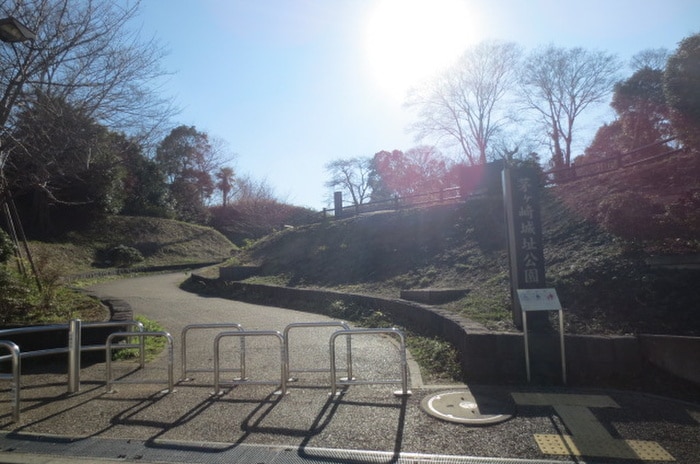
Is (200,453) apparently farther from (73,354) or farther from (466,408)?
(73,354)

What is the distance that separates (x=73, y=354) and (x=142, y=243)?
28.2 meters

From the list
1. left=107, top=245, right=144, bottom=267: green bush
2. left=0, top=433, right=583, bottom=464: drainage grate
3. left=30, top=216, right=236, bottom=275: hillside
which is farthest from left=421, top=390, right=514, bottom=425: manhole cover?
left=107, top=245, right=144, bottom=267: green bush

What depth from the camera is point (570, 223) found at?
12.7 m

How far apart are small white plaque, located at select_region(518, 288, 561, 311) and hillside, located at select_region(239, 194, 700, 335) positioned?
2.45 ft

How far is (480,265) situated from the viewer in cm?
1305

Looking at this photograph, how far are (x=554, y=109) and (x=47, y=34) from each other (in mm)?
35986

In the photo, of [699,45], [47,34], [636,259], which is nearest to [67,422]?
[47,34]

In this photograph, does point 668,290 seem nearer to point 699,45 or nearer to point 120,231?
point 699,45

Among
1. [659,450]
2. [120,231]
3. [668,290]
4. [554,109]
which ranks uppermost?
[554,109]

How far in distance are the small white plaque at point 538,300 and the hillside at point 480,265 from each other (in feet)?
2.45

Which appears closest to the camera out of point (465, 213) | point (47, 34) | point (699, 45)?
point (699, 45)

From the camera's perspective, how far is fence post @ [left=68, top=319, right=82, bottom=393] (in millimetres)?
6762

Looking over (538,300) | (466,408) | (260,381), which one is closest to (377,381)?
(466,408)

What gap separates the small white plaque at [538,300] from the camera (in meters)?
6.83
